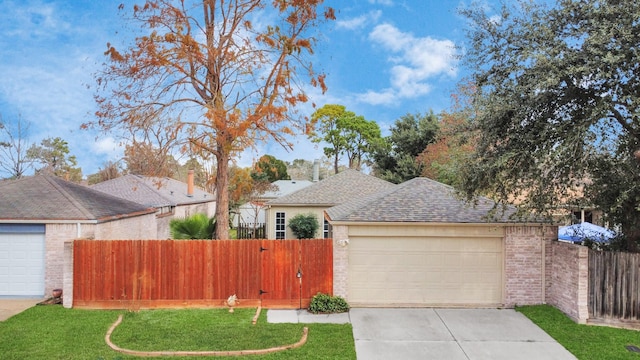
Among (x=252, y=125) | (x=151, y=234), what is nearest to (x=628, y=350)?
(x=252, y=125)

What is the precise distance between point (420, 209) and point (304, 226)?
9567 millimetres

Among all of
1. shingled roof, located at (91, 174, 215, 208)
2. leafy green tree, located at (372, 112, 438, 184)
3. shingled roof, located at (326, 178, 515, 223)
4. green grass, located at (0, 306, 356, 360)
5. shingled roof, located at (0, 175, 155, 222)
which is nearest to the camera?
green grass, located at (0, 306, 356, 360)

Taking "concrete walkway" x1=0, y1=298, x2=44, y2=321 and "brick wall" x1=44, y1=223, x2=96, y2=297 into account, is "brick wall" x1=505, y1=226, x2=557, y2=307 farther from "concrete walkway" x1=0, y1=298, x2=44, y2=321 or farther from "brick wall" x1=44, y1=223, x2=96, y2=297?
"concrete walkway" x1=0, y1=298, x2=44, y2=321

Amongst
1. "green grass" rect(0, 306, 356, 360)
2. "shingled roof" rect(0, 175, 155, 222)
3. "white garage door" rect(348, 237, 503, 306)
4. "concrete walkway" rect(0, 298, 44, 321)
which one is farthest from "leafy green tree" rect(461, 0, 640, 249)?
"concrete walkway" rect(0, 298, 44, 321)

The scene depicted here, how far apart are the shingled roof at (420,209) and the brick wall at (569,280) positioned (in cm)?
149

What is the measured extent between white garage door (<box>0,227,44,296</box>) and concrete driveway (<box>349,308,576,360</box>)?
9219 mm

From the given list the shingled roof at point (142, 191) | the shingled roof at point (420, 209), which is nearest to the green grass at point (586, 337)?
the shingled roof at point (420, 209)

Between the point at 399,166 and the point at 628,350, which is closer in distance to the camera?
the point at 628,350

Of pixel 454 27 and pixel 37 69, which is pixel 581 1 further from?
pixel 37 69

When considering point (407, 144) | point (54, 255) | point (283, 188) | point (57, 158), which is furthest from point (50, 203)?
point (57, 158)

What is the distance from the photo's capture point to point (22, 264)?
11688mm

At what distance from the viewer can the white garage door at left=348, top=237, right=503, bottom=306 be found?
1084 cm

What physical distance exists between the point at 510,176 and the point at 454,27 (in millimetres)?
4409

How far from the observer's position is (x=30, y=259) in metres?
11.7
